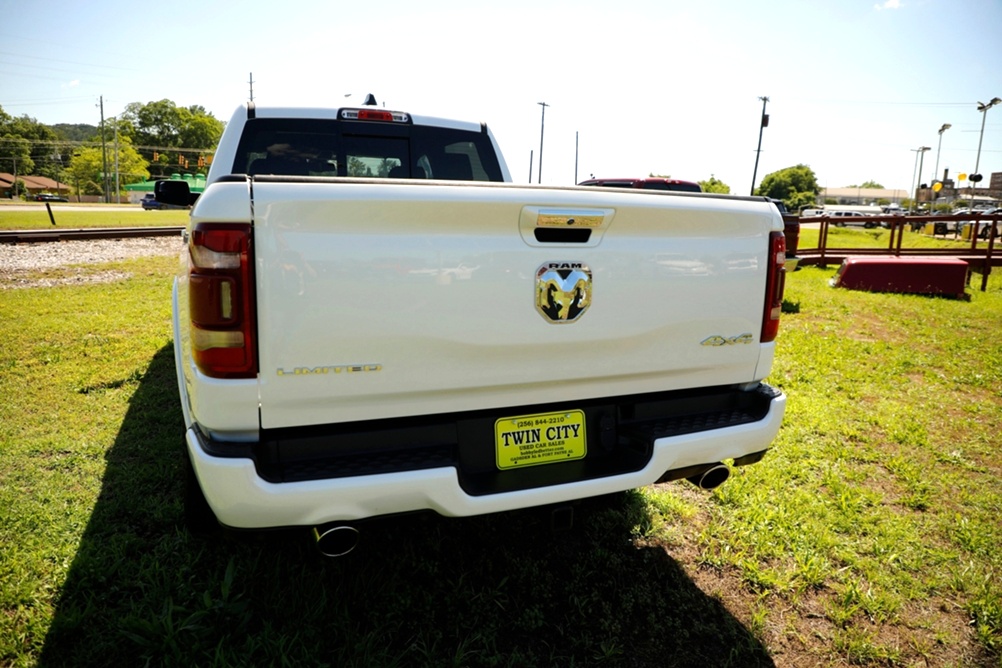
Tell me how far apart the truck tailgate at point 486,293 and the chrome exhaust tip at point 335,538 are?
339 mm

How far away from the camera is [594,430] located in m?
2.44

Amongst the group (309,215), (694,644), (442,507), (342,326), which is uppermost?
(309,215)

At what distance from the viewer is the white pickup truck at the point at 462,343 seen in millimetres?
1834

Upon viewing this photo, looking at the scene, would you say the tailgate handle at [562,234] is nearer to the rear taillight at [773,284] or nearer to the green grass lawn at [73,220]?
the rear taillight at [773,284]

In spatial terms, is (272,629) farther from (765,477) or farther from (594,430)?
(765,477)

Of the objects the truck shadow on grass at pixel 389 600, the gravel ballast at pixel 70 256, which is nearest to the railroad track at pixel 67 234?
the gravel ballast at pixel 70 256

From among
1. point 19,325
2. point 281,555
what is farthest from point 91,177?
point 281,555

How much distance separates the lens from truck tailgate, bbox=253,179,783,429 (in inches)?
72.5

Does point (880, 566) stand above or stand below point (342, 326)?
below

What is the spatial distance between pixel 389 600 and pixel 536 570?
68 cm

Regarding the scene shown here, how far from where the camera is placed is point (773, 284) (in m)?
2.57

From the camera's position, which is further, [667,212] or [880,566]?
[880,566]

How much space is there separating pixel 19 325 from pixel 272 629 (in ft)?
21.3

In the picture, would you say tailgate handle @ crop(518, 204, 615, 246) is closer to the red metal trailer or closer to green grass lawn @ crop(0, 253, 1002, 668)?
green grass lawn @ crop(0, 253, 1002, 668)
